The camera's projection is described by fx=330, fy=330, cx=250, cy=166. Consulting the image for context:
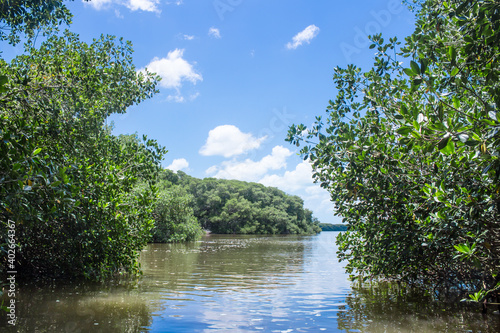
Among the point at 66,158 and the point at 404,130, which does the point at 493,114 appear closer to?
the point at 404,130

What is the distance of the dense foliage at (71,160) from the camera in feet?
17.6

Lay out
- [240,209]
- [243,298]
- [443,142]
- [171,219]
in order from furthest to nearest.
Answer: [240,209], [171,219], [243,298], [443,142]

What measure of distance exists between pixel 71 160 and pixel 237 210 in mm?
68377

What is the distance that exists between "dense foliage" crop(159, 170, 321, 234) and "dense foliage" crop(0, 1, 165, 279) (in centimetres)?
5636

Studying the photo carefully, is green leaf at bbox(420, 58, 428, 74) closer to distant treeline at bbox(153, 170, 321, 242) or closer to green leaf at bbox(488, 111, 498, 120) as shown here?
green leaf at bbox(488, 111, 498, 120)

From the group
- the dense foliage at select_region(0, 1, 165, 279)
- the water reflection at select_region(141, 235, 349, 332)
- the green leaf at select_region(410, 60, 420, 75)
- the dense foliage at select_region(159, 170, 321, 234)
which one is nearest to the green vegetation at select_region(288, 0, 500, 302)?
the green leaf at select_region(410, 60, 420, 75)

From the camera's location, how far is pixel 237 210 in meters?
76.4

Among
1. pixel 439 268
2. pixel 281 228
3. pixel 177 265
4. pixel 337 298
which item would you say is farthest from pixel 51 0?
pixel 281 228

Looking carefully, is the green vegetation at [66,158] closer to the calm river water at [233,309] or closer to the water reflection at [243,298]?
the calm river water at [233,309]

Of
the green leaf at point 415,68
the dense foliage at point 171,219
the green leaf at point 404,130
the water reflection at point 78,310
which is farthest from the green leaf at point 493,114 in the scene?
the dense foliage at point 171,219

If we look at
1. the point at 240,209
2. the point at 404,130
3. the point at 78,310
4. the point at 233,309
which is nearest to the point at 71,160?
the point at 78,310

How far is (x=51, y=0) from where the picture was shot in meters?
7.52

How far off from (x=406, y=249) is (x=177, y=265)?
13149mm

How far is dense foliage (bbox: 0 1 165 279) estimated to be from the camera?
5.38 m
